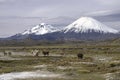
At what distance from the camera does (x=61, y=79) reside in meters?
30.9

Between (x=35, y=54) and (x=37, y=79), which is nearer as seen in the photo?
(x=37, y=79)

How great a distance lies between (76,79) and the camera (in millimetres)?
30734

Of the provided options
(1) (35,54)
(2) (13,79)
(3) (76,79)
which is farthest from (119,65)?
(1) (35,54)

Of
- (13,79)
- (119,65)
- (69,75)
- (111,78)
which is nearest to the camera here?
(111,78)

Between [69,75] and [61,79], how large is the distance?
11.6 feet

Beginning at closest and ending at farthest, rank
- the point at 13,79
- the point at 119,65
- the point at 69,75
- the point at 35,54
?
the point at 13,79 → the point at 69,75 → the point at 119,65 → the point at 35,54

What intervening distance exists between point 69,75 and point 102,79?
512 cm

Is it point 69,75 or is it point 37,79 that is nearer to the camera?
point 37,79

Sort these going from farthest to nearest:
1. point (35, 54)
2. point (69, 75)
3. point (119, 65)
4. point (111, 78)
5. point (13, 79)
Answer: point (35, 54), point (119, 65), point (69, 75), point (13, 79), point (111, 78)

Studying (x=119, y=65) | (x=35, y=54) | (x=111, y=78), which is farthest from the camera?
(x=35, y=54)

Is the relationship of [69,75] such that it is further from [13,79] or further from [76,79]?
[13,79]

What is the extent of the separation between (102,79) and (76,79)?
8.64 feet

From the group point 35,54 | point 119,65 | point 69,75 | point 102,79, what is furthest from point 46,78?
point 35,54

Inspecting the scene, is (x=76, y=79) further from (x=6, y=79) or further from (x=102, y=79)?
(x=6, y=79)
